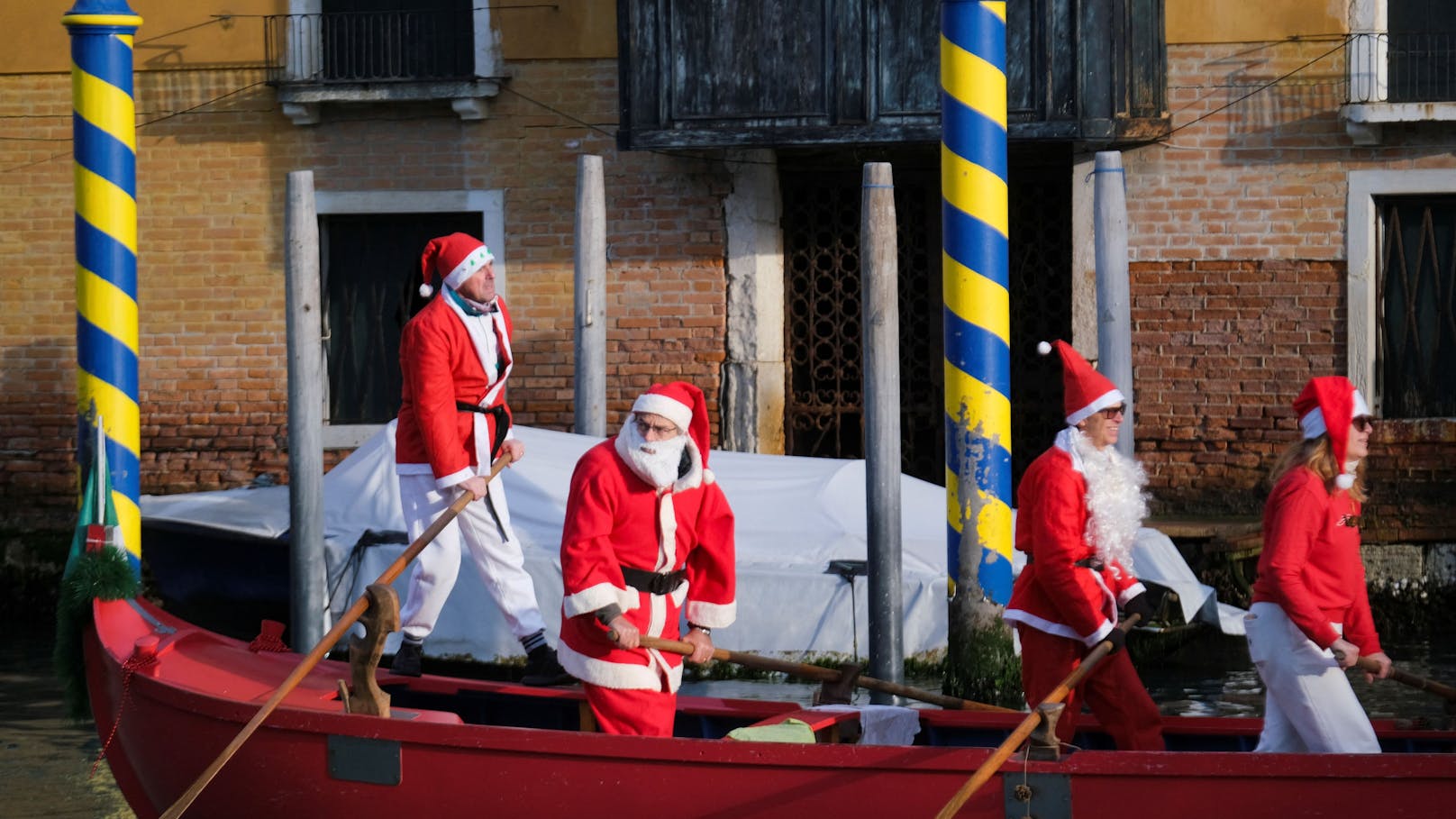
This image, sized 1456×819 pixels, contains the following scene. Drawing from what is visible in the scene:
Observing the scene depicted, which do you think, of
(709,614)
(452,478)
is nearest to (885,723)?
(709,614)

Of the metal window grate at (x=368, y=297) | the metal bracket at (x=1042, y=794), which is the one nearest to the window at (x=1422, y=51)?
the metal window grate at (x=368, y=297)

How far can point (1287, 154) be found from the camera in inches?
447

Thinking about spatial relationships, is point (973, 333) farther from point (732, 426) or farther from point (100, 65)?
point (732, 426)

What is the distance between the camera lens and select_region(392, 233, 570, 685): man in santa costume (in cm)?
663

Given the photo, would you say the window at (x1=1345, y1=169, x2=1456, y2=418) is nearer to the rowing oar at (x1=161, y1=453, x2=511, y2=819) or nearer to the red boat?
the red boat

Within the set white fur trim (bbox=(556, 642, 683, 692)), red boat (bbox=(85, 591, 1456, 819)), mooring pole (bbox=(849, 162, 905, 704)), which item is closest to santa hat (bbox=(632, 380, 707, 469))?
white fur trim (bbox=(556, 642, 683, 692))

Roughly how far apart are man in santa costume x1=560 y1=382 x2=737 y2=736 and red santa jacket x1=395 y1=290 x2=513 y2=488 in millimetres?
1393

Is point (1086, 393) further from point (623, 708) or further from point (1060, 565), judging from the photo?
point (623, 708)

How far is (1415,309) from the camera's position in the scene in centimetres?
1138

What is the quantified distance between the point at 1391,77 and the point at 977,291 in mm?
5099

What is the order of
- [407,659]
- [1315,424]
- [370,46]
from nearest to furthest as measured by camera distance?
[1315,424]
[407,659]
[370,46]

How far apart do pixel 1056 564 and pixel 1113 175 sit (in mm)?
4818

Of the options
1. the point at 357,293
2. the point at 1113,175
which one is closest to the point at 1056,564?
the point at 1113,175

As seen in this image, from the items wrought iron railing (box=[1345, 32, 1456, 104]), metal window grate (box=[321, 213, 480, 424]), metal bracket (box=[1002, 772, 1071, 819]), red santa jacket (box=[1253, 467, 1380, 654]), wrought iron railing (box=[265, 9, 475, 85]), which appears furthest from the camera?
metal window grate (box=[321, 213, 480, 424])
